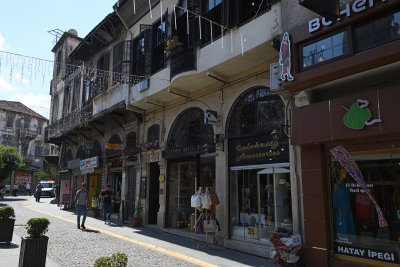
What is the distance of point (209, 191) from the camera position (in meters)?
9.25

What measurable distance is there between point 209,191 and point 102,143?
1146 centimetres

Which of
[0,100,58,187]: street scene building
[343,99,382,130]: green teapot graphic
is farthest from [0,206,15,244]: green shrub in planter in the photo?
[0,100,58,187]: street scene building

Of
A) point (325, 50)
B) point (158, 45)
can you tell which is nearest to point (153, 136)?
point (158, 45)

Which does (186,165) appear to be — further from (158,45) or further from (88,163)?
(88,163)

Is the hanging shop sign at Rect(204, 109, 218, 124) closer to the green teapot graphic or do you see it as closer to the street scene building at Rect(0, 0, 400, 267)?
the street scene building at Rect(0, 0, 400, 267)

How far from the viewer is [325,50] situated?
666 centimetres

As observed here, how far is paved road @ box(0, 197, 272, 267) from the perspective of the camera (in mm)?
7152

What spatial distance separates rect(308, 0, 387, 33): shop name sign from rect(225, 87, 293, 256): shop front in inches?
91.9

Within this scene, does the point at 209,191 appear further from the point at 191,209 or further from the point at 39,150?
the point at 39,150

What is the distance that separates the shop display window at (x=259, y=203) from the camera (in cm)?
819

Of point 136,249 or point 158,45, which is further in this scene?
point 158,45

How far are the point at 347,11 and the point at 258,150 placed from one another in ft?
14.1

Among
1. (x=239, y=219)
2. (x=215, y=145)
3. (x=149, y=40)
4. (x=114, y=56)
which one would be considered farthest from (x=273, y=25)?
(x=114, y=56)

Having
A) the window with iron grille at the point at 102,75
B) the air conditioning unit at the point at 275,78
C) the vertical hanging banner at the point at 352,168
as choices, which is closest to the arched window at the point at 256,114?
the air conditioning unit at the point at 275,78
